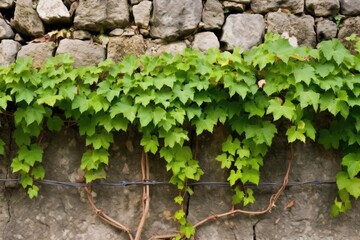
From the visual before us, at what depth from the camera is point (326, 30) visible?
8.48 ft

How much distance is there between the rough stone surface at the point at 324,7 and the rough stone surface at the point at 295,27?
11cm

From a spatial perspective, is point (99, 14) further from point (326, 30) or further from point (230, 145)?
point (326, 30)

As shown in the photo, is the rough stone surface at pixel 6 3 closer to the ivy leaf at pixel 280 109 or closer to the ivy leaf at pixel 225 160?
the ivy leaf at pixel 225 160

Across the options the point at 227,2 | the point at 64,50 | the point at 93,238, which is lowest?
the point at 93,238

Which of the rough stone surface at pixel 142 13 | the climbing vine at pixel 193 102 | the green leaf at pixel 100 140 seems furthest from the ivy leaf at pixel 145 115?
the rough stone surface at pixel 142 13

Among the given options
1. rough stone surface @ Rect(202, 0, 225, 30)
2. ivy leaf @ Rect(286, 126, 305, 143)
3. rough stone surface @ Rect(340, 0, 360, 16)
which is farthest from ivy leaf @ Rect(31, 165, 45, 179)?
rough stone surface @ Rect(340, 0, 360, 16)

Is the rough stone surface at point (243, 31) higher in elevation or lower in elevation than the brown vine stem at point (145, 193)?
higher

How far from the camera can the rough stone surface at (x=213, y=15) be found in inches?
101

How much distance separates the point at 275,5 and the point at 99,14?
3.83 ft

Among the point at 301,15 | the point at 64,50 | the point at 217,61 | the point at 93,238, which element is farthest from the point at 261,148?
the point at 64,50

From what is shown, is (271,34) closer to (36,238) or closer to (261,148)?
(261,148)

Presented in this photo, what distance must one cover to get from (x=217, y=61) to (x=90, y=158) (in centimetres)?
97

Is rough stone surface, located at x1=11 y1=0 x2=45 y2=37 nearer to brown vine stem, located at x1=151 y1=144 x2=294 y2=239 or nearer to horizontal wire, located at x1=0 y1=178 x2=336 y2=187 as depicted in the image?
horizontal wire, located at x1=0 y1=178 x2=336 y2=187

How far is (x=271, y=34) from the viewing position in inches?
94.3
